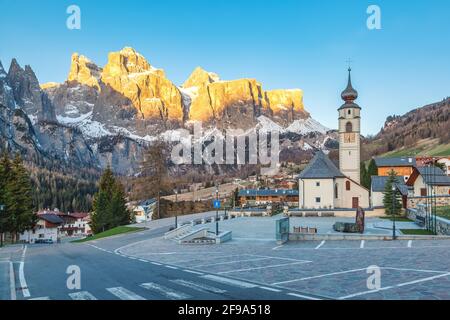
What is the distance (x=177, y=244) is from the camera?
102 ft

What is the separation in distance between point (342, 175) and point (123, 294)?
5187cm

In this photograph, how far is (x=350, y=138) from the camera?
2579 inches

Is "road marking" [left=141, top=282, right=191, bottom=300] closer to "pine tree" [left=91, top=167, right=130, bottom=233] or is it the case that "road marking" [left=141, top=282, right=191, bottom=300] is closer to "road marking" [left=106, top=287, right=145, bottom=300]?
"road marking" [left=106, top=287, right=145, bottom=300]

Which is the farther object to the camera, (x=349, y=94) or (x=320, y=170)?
(x=349, y=94)

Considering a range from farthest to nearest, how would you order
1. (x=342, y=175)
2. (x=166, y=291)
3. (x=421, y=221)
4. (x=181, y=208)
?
(x=181, y=208) < (x=342, y=175) < (x=421, y=221) < (x=166, y=291)

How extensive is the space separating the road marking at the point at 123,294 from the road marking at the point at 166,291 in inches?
29.9

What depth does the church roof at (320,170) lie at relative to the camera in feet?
189

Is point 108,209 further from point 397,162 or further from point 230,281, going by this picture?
point 397,162

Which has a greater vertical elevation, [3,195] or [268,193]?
[3,195]

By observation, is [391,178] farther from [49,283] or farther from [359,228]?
[49,283]

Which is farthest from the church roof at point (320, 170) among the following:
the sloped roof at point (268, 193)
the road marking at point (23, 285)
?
the sloped roof at point (268, 193)

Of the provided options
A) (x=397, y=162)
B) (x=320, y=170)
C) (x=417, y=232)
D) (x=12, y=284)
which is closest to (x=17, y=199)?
(x=320, y=170)

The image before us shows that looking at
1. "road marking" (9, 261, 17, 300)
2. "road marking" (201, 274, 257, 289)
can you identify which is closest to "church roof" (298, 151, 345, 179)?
"road marking" (201, 274, 257, 289)

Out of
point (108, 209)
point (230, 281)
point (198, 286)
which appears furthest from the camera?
point (108, 209)
